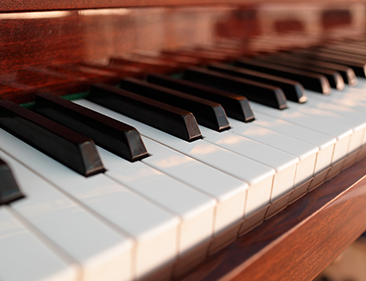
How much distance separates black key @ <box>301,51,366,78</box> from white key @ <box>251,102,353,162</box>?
61 cm

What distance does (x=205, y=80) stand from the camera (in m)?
1.23

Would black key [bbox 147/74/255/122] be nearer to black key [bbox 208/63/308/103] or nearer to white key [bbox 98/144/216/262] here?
black key [bbox 208/63/308/103]

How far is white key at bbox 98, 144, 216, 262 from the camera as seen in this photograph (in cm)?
56

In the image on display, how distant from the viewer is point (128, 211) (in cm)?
54

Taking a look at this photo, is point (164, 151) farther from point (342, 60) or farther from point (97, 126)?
point (342, 60)

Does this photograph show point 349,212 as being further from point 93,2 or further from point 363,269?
point 363,269

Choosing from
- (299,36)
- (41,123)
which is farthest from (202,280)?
(299,36)

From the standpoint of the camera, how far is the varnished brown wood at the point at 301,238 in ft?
2.05

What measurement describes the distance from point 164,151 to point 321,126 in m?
0.43

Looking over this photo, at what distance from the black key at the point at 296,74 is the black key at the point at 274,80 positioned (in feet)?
0.20

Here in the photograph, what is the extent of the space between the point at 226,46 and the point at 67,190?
0.99 meters

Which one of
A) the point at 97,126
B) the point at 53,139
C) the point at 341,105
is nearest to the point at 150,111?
the point at 97,126

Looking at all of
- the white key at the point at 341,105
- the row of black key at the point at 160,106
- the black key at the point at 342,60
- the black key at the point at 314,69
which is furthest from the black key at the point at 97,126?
the black key at the point at 342,60

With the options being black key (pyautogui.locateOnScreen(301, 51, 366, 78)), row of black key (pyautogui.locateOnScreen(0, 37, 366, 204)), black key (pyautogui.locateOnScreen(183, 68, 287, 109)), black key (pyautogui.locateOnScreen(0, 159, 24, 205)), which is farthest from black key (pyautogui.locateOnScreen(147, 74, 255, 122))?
Answer: black key (pyautogui.locateOnScreen(301, 51, 366, 78))
